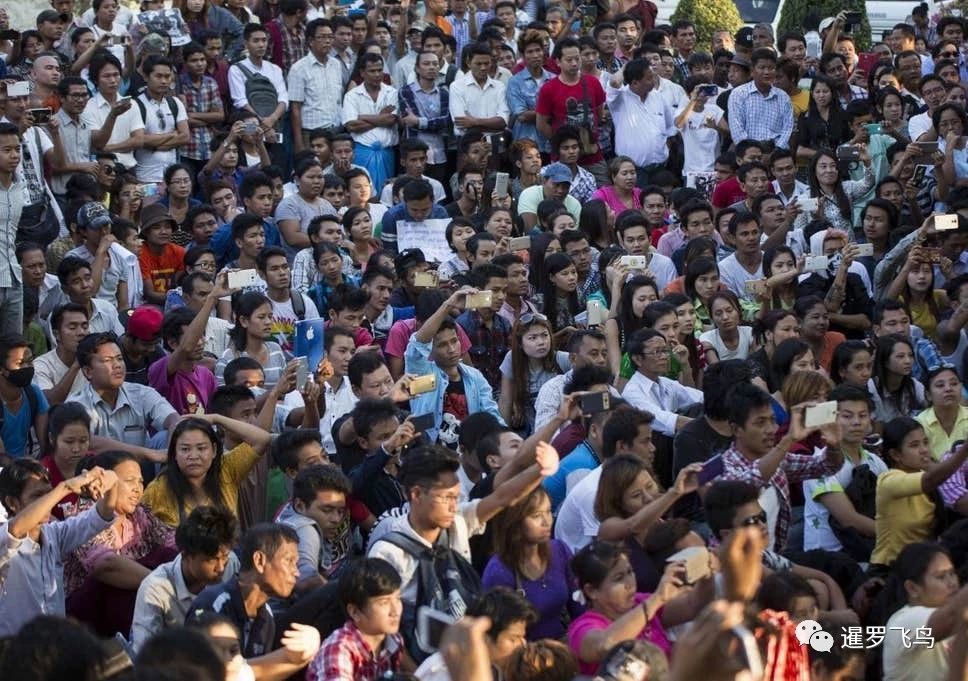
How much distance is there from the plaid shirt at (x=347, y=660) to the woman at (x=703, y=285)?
198 inches

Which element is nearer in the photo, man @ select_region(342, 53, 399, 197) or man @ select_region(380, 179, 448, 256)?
man @ select_region(380, 179, 448, 256)

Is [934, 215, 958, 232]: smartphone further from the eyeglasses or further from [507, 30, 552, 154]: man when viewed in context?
the eyeglasses

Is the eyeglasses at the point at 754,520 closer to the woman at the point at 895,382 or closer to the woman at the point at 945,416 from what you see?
the woman at the point at 945,416

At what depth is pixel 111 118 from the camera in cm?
1290

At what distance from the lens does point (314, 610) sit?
6516 mm

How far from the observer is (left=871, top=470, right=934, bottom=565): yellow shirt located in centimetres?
796

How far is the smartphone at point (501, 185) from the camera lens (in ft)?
39.8

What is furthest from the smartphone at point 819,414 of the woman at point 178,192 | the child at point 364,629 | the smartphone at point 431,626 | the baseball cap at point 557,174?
the woman at point 178,192

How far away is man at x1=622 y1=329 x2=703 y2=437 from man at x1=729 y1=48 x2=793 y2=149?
520cm

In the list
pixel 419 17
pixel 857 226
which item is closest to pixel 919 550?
pixel 857 226

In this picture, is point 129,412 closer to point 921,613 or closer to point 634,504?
point 634,504

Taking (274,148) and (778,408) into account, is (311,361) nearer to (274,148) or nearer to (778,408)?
(778,408)

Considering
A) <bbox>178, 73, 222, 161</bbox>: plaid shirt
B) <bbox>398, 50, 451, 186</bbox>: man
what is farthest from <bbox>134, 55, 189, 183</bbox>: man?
<bbox>398, 50, 451, 186</bbox>: man

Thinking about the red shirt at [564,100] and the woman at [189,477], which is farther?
the red shirt at [564,100]
